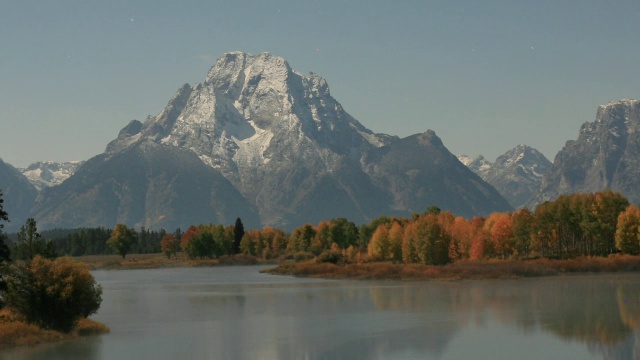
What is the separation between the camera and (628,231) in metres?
167

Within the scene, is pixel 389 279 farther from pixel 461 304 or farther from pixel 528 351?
pixel 528 351

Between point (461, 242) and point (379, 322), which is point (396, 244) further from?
point (379, 322)

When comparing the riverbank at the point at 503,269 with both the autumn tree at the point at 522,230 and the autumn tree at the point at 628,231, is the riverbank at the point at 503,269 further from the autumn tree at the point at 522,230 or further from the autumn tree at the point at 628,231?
the autumn tree at the point at 522,230

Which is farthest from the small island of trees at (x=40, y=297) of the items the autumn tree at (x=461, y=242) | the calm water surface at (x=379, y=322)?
the autumn tree at (x=461, y=242)

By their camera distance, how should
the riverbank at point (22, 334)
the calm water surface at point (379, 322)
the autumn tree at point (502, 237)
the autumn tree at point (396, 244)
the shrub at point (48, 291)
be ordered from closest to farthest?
the calm water surface at point (379, 322) → the riverbank at point (22, 334) → the shrub at point (48, 291) → the autumn tree at point (502, 237) → the autumn tree at point (396, 244)

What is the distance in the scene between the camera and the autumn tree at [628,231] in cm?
16688

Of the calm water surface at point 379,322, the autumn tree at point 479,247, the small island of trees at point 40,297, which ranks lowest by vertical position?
the calm water surface at point 379,322

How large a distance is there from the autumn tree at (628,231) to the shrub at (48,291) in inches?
4632

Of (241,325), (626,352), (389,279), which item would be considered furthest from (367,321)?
(389,279)

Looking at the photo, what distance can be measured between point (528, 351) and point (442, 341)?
8364mm

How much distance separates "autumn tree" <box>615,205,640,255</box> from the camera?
167 metres

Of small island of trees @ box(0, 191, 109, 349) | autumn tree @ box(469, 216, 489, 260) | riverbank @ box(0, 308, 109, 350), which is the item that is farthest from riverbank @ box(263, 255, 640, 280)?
riverbank @ box(0, 308, 109, 350)

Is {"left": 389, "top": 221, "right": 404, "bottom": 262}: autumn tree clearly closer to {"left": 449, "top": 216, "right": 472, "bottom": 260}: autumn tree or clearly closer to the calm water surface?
{"left": 449, "top": 216, "right": 472, "bottom": 260}: autumn tree

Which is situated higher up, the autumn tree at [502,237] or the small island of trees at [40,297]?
the autumn tree at [502,237]
